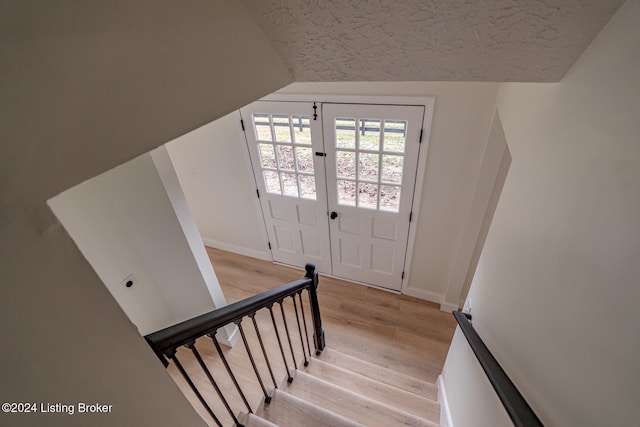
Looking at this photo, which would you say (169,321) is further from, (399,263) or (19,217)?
(19,217)

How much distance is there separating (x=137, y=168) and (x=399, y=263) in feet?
7.84

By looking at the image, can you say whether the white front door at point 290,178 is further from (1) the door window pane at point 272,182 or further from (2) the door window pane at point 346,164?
(2) the door window pane at point 346,164

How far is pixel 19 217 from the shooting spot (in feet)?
1.18

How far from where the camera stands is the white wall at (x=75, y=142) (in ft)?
1.13

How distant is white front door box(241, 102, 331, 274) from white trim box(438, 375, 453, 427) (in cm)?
159

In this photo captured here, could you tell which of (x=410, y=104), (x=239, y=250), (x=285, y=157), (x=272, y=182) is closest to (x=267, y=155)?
(x=285, y=157)

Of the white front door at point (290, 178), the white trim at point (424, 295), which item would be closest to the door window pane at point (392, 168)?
the white front door at point (290, 178)

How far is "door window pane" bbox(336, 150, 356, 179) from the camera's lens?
2.41m

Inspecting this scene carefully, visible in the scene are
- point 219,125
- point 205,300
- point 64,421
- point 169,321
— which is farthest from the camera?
point 219,125

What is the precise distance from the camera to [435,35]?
67 cm

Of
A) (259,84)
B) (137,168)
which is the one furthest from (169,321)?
(259,84)

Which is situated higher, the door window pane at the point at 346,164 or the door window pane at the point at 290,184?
the door window pane at the point at 346,164

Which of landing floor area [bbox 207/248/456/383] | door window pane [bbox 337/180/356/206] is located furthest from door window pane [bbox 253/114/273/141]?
landing floor area [bbox 207/248/456/383]

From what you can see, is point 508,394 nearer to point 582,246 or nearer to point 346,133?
point 582,246
